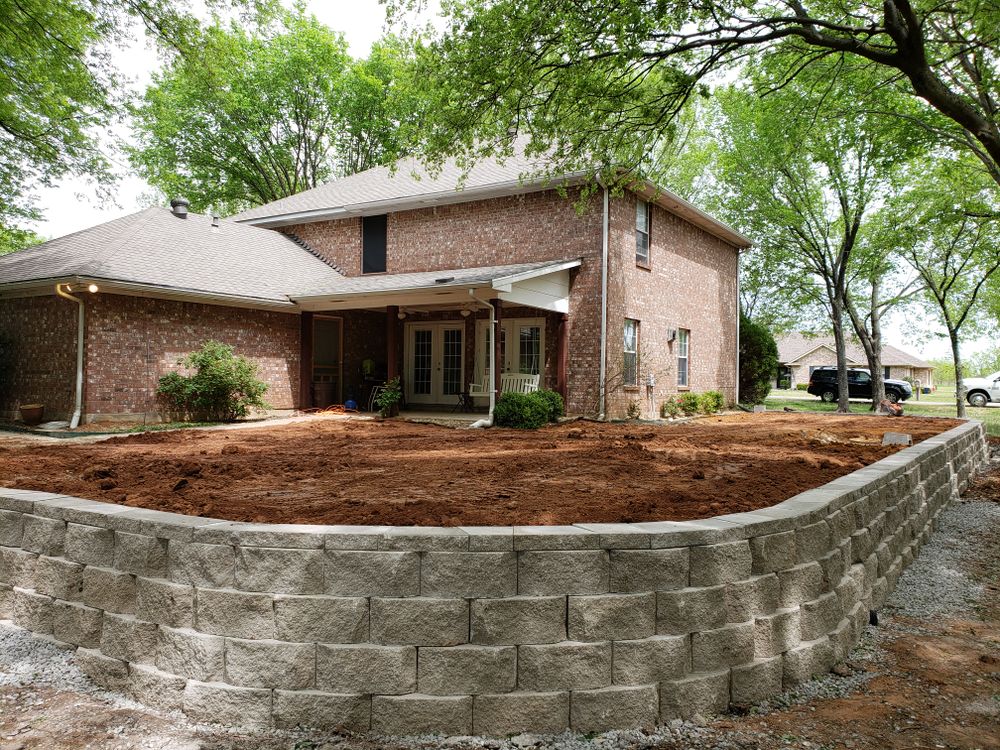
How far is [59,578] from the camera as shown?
354cm

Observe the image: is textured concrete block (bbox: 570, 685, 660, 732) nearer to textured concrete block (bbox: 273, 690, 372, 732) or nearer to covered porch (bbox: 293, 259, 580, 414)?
textured concrete block (bbox: 273, 690, 372, 732)

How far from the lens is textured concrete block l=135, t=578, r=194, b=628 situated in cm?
302

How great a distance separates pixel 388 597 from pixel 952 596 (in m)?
4.95

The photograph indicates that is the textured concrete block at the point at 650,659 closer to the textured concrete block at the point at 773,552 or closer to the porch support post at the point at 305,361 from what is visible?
the textured concrete block at the point at 773,552

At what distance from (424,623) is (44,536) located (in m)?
2.48

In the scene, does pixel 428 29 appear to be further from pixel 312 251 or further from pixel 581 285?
pixel 312 251

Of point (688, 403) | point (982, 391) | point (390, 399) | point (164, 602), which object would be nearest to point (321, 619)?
point (164, 602)

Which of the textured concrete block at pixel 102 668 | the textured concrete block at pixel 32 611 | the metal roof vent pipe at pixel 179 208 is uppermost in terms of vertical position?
the metal roof vent pipe at pixel 179 208

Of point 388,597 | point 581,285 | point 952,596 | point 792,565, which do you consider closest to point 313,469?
point 388,597

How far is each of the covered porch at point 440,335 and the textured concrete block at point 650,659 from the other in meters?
8.85

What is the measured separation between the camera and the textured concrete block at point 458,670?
2.81 metres

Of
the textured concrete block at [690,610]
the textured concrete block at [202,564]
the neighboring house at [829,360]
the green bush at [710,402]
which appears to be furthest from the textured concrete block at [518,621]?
the neighboring house at [829,360]

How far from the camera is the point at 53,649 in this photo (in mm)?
3504

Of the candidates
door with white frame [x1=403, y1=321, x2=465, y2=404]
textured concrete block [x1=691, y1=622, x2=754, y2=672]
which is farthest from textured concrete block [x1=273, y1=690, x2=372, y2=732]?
door with white frame [x1=403, y1=321, x2=465, y2=404]
